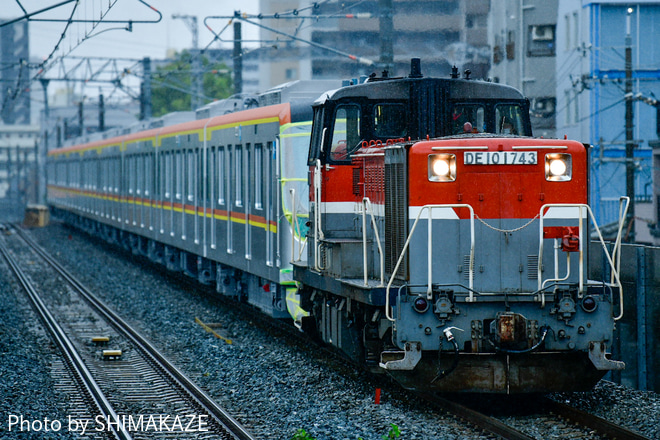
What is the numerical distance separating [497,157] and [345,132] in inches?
87.9

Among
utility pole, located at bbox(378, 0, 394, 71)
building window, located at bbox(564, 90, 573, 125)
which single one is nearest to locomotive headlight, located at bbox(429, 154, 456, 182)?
utility pole, located at bbox(378, 0, 394, 71)

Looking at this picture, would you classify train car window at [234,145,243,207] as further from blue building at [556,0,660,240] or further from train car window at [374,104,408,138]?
blue building at [556,0,660,240]

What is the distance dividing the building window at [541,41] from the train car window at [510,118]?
29492 mm

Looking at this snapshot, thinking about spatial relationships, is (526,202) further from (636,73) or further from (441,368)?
(636,73)

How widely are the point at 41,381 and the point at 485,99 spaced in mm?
6100

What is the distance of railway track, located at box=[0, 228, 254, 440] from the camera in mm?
A: 9180

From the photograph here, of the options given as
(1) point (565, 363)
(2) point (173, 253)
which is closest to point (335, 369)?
(1) point (565, 363)

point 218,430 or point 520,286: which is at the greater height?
point 520,286

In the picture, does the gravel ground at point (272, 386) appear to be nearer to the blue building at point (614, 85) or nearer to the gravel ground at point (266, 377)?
the gravel ground at point (266, 377)

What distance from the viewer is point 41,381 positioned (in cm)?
1173

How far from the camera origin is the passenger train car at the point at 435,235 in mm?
8758

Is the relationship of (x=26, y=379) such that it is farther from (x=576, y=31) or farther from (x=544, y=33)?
(x=544, y=33)

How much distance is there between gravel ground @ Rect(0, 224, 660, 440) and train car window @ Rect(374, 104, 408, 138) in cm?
268

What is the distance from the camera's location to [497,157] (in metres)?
8.95
